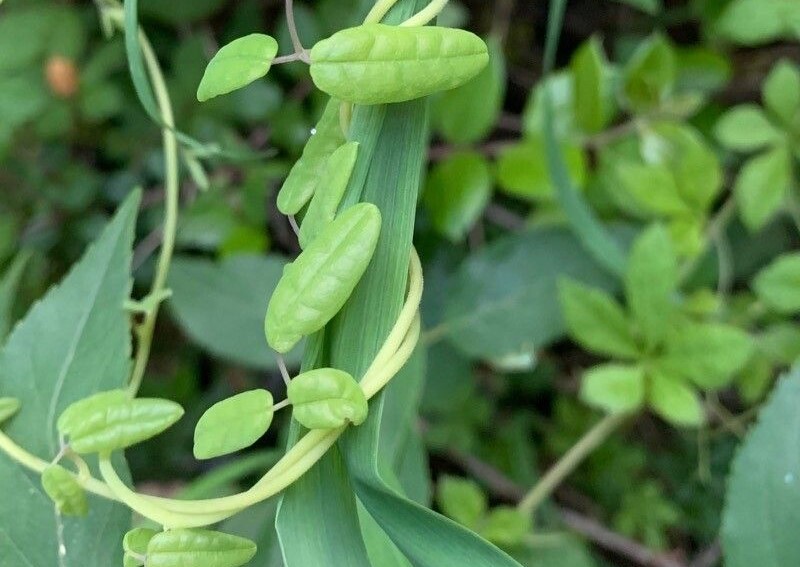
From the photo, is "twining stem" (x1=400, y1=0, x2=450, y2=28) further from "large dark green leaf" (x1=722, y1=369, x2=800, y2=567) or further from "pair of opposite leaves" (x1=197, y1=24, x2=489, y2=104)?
"large dark green leaf" (x1=722, y1=369, x2=800, y2=567)

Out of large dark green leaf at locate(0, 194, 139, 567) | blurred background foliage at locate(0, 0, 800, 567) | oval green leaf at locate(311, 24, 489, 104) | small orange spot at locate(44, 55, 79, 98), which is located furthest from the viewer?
small orange spot at locate(44, 55, 79, 98)

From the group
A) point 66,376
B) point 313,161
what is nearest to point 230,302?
point 66,376

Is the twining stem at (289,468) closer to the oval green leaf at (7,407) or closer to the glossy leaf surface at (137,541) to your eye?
the glossy leaf surface at (137,541)

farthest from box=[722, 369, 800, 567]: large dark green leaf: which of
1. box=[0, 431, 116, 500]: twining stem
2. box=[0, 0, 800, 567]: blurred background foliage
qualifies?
box=[0, 431, 116, 500]: twining stem

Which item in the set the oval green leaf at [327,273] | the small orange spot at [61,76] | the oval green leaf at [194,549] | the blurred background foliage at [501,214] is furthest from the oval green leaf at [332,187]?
the small orange spot at [61,76]

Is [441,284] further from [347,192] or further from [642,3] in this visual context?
[347,192]

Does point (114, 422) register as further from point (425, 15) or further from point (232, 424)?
point (425, 15)
